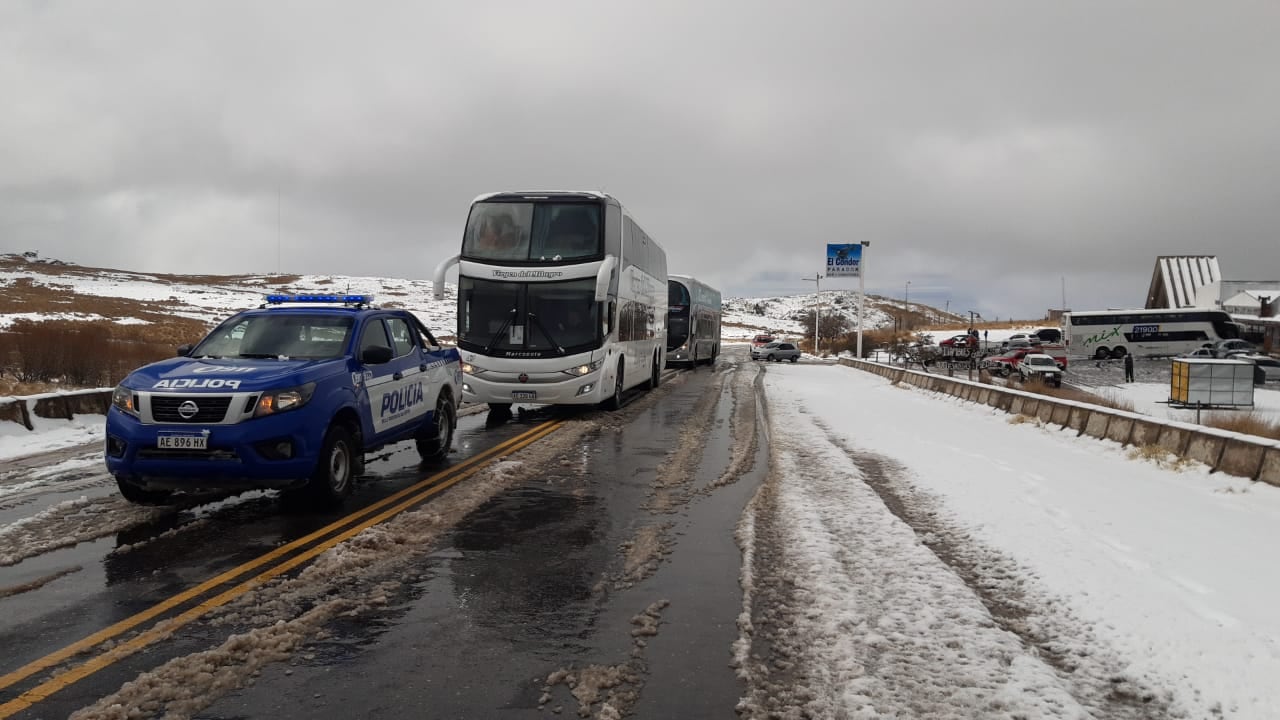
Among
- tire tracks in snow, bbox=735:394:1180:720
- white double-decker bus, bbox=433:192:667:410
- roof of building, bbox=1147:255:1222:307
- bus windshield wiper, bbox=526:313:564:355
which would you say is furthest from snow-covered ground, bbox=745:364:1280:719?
roof of building, bbox=1147:255:1222:307

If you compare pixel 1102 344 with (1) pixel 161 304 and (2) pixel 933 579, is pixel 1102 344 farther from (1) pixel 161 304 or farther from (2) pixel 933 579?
(1) pixel 161 304

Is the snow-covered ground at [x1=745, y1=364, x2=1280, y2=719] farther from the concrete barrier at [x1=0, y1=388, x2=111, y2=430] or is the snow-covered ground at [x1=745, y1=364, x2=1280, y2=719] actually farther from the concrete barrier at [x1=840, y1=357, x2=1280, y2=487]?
the concrete barrier at [x1=0, y1=388, x2=111, y2=430]

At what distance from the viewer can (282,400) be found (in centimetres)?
673

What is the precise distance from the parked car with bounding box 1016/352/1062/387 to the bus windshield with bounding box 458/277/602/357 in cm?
2317

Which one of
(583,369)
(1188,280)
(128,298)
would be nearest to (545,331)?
(583,369)

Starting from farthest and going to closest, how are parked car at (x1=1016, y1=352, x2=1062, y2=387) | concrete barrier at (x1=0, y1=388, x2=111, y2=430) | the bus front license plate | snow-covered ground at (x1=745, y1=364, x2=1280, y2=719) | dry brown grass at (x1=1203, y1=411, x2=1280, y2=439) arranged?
parked car at (x1=1016, y1=352, x2=1062, y2=387) < concrete barrier at (x1=0, y1=388, x2=111, y2=430) < dry brown grass at (x1=1203, y1=411, x2=1280, y2=439) < the bus front license plate < snow-covered ground at (x1=745, y1=364, x2=1280, y2=719)

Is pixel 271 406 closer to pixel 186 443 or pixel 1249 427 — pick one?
pixel 186 443

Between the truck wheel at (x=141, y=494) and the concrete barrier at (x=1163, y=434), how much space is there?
10989 millimetres

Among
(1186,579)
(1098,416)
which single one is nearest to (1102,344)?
(1098,416)

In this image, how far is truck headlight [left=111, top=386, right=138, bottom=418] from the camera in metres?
6.56

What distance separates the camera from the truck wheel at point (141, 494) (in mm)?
6906

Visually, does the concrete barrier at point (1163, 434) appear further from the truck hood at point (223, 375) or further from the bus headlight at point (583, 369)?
the truck hood at point (223, 375)

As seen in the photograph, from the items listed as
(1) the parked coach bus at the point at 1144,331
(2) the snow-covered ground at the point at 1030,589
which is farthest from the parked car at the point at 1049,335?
(2) the snow-covered ground at the point at 1030,589

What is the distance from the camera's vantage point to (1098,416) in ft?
40.7
